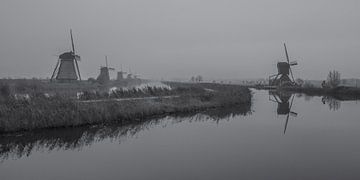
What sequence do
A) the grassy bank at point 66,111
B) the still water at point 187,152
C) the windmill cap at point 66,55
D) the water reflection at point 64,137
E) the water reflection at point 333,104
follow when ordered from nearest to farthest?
the still water at point 187,152 → the water reflection at point 64,137 → the grassy bank at point 66,111 → the water reflection at point 333,104 → the windmill cap at point 66,55

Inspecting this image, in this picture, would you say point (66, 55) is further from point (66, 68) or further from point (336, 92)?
point (336, 92)

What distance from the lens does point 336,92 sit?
147 ft

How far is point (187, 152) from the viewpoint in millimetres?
10828

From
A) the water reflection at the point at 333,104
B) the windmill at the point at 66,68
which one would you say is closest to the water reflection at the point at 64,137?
the water reflection at the point at 333,104

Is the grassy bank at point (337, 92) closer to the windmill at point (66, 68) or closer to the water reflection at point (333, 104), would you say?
the water reflection at point (333, 104)

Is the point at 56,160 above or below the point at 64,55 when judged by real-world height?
below

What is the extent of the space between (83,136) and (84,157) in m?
3.38

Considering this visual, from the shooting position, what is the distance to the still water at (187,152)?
27.9ft

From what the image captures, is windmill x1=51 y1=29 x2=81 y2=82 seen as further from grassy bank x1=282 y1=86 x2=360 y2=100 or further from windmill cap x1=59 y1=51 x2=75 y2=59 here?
grassy bank x1=282 y1=86 x2=360 y2=100

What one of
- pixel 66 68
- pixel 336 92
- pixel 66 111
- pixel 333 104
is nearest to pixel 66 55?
pixel 66 68

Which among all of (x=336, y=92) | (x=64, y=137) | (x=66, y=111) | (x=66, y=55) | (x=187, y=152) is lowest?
(x=187, y=152)

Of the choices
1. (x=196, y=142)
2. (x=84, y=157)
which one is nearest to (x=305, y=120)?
(x=196, y=142)

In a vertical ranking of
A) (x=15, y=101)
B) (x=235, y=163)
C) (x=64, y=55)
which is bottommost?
(x=235, y=163)

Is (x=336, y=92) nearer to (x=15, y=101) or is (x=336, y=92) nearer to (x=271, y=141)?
(x=271, y=141)
